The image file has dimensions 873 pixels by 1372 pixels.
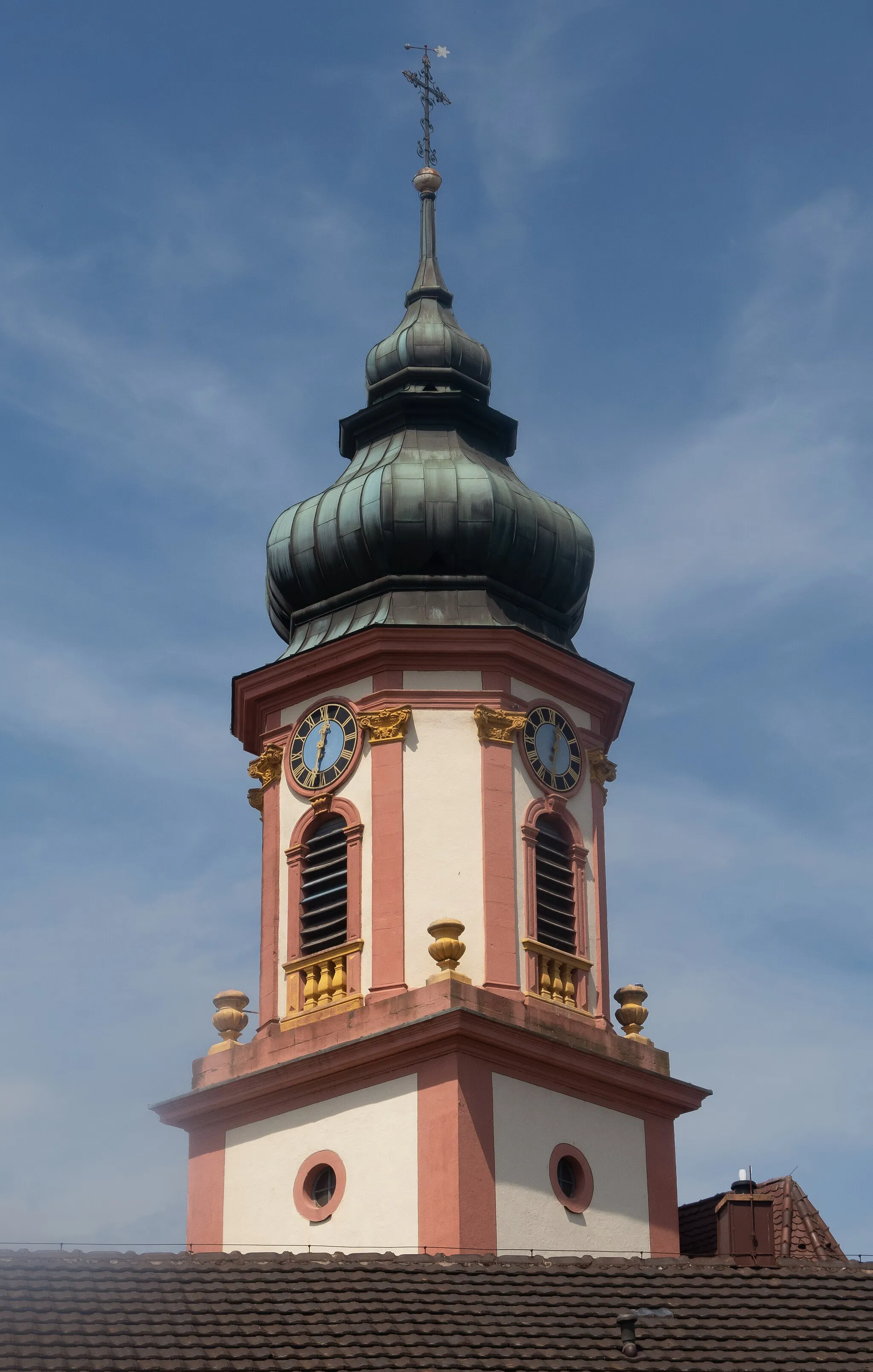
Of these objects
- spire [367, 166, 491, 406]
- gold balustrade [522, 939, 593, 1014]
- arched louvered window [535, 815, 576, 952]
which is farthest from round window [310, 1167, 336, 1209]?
spire [367, 166, 491, 406]

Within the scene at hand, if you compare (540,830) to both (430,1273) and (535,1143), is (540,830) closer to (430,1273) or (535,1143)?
(535,1143)

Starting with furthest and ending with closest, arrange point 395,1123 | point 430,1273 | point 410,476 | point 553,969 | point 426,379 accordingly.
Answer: point 426,379 → point 410,476 → point 553,969 → point 395,1123 → point 430,1273

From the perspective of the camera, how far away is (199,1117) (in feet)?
87.4

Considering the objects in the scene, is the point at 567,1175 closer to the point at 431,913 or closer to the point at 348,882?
the point at 431,913

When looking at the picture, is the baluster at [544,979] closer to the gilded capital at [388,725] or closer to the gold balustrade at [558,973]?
the gold balustrade at [558,973]

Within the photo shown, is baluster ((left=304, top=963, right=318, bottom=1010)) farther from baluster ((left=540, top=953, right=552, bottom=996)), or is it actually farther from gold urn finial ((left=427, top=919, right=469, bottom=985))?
baluster ((left=540, top=953, right=552, bottom=996))

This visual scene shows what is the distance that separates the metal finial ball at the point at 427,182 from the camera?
33.0 metres

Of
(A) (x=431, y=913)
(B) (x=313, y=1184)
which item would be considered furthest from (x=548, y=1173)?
(A) (x=431, y=913)

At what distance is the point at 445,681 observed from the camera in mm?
27281

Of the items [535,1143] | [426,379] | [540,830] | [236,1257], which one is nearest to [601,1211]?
[535,1143]

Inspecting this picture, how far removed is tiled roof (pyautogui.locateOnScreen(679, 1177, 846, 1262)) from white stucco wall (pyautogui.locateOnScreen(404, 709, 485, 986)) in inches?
165

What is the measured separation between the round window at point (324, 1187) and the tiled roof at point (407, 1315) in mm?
4256

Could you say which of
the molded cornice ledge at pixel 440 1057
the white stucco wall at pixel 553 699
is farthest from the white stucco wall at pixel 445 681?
the molded cornice ledge at pixel 440 1057

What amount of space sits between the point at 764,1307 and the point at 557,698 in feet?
28.9
